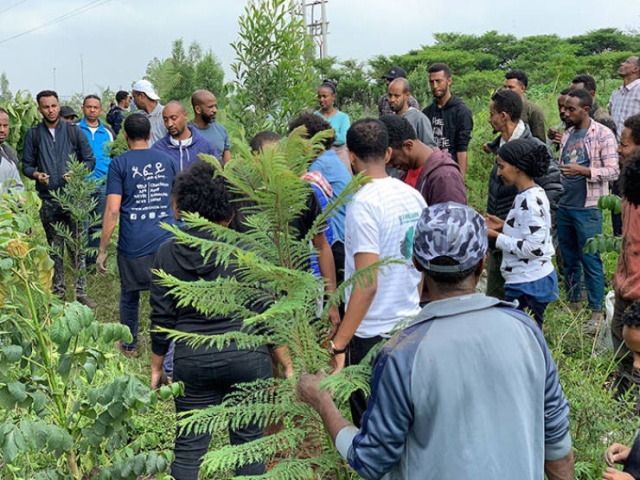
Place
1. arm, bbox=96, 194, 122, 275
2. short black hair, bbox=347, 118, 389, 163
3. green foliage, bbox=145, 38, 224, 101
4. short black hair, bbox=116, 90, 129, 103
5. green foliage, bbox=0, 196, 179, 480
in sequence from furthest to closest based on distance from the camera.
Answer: green foliage, bbox=145, 38, 224, 101 < short black hair, bbox=116, 90, 129, 103 < arm, bbox=96, 194, 122, 275 < short black hair, bbox=347, 118, 389, 163 < green foliage, bbox=0, 196, 179, 480

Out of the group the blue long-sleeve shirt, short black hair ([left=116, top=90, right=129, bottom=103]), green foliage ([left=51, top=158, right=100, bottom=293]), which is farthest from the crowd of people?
short black hair ([left=116, top=90, right=129, bottom=103])

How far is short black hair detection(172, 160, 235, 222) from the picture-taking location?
11.2 feet

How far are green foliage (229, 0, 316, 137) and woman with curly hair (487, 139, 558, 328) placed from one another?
180 centimetres

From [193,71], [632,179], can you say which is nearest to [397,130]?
[632,179]

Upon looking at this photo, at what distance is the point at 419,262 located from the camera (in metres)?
2.02

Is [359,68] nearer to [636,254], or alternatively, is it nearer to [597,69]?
[597,69]

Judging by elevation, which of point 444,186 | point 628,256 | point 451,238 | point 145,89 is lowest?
point 628,256

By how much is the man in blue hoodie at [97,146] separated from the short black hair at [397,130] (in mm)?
4880

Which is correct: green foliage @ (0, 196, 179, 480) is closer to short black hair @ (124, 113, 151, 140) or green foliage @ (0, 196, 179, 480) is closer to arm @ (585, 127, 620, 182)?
short black hair @ (124, 113, 151, 140)

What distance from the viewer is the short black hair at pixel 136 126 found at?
19.0ft

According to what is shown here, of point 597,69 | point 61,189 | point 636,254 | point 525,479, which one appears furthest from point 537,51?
point 525,479

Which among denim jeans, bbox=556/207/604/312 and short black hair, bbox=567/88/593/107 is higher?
short black hair, bbox=567/88/593/107

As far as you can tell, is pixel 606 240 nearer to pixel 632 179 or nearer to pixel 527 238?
pixel 527 238

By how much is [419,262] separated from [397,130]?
Result: 250cm
